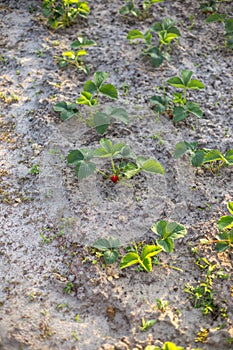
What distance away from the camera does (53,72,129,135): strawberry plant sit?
2.62 metres

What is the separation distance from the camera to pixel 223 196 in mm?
2461

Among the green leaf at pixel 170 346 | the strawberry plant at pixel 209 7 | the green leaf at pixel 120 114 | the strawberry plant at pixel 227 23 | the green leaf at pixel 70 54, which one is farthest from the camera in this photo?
the strawberry plant at pixel 209 7

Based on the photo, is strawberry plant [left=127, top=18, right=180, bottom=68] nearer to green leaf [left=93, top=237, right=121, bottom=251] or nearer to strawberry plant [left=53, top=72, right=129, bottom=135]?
strawberry plant [left=53, top=72, right=129, bottom=135]

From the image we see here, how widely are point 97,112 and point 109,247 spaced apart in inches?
34.0

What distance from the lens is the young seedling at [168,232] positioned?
2176mm

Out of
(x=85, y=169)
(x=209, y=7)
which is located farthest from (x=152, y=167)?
(x=209, y=7)

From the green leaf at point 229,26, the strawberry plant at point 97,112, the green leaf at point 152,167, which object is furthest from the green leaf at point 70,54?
the green leaf at point 229,26

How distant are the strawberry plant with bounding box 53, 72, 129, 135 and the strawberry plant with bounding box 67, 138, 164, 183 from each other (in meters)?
0.18

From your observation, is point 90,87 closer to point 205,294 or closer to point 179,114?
point 179,114

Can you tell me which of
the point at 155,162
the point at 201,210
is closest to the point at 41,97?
the point at 155,162

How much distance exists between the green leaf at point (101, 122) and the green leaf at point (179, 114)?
0.36 metres

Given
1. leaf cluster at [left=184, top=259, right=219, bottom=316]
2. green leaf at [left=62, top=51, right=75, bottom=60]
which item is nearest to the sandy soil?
leaf cluster at [left=184, top=259, right=219, bottom=316]

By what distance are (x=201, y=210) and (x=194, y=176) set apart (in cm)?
21

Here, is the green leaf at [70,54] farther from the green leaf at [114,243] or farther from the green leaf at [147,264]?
the green leaf at [147,264]
